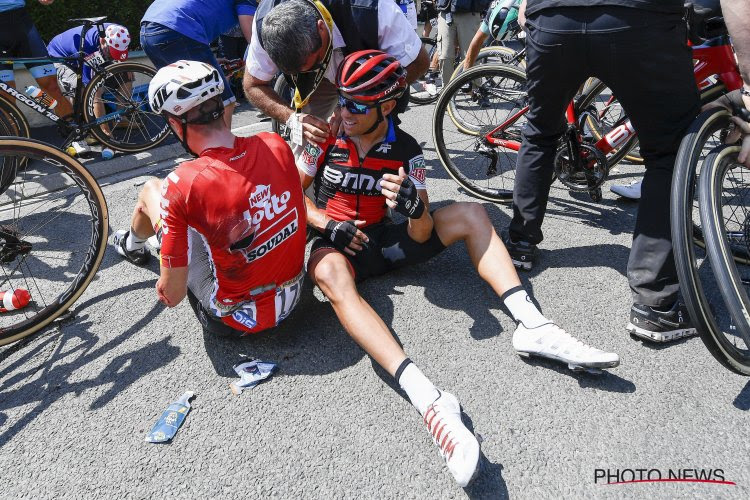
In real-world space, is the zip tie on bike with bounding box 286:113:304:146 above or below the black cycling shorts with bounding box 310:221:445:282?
above

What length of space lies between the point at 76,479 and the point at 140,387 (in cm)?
49

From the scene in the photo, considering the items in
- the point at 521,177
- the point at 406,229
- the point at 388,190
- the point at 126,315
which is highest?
the point at 388,190

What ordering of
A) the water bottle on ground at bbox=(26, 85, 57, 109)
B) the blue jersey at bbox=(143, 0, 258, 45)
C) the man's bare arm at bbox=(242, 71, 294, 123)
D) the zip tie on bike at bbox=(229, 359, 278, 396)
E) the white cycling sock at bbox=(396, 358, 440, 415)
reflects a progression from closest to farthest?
the white cycling sock at bbox=(396, 358, 440, 415) < the zip tie on bike at bbox=(229, 359, 278, 396) < the man's bare arm at bbox=(242, 71, 294, 123) < the blue jersey at bbox=(143, 0, 258, 45) < the water bottle on ground at bbox=(26, 85, 57, 109)

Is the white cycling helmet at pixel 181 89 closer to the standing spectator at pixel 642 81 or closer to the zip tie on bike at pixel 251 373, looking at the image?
the zip tie on bike at pixel 251 373

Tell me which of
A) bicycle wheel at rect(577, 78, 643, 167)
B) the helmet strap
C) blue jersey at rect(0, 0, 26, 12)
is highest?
blue jersey at rect(0, 0, 26, 12)

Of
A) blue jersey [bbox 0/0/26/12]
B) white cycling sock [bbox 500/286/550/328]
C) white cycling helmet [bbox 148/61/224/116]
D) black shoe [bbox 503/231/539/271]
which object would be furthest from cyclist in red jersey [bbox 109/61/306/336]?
blue jersey [bbox 0/0/26/12]

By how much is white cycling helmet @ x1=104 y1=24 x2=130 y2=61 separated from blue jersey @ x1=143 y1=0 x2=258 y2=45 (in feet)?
5.02

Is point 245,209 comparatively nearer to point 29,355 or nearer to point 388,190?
point 388,190

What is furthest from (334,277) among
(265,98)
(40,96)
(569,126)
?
(40,96)

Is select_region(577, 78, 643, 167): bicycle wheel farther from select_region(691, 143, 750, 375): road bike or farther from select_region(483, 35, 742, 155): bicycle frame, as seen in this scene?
select_region(691, 143, 750, 375): road bike

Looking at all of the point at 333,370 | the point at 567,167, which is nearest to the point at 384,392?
the point at 333,370

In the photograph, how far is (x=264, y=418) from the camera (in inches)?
86.8

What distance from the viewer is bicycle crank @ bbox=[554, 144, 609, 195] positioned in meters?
3.34

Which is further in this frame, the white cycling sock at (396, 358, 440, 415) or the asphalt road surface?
the white cycling sock at (396, 358, 440, 415)
